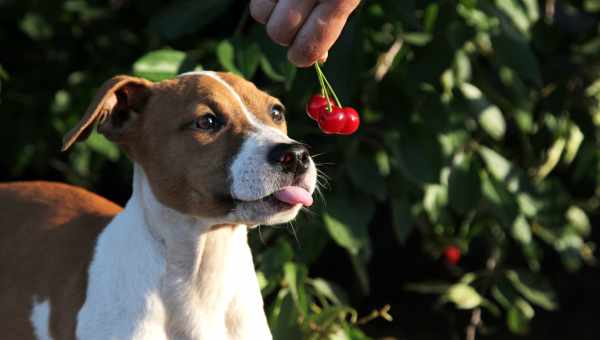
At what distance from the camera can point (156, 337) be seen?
2.75 m

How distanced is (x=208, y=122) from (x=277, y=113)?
0.88 ft

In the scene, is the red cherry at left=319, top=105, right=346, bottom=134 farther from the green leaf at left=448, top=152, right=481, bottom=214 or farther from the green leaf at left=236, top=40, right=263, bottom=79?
the green leaf at left=448, top=152, right=481, bottom=214

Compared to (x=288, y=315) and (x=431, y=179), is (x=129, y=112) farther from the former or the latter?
(x=431, y=179)

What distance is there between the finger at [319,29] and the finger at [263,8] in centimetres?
11

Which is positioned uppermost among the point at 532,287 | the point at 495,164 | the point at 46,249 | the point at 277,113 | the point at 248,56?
the point at 277,113

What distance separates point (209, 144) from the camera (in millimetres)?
2752

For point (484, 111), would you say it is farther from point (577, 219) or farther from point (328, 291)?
point (577, 219)

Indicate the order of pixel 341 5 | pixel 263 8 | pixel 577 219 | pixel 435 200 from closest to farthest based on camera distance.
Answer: pixel 341 5 < pixel 263 8 < pixel 435 200 < pixel 577 219

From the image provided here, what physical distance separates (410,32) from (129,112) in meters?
1.27

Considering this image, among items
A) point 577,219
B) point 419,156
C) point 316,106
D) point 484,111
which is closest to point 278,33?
point 316,106

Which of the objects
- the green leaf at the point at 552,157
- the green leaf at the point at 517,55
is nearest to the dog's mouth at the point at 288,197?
Answer: the green leaf at the point at 517,55

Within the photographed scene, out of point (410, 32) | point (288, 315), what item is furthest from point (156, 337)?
point (410, 32)

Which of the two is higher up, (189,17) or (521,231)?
(189,17)

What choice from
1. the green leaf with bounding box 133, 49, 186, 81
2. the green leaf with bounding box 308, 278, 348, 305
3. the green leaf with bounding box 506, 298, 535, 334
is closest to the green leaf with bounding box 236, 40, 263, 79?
the green leaf with bounding box 133, 49, 186, 81
